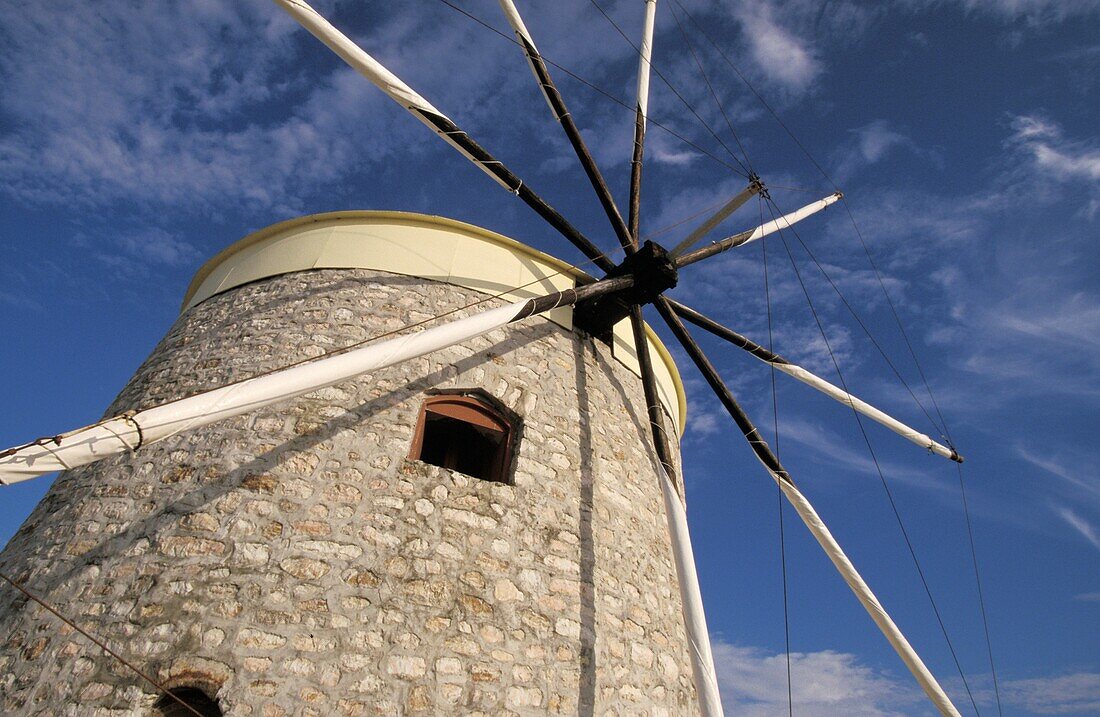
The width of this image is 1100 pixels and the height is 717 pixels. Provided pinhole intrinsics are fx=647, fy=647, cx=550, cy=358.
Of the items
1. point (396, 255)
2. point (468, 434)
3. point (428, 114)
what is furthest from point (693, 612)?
point (428, 114)

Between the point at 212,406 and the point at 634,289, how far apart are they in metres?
4.01

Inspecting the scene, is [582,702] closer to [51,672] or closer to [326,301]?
[51,672]

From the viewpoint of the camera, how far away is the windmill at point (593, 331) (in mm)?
3154

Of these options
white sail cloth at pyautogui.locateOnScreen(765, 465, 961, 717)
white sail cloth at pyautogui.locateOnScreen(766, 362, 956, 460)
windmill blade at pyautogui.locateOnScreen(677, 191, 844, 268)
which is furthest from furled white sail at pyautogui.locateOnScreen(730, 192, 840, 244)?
white sail cloth at pyautogui.locateOnScreen(765, 465, 961, 717)

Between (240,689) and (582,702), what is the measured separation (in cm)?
200

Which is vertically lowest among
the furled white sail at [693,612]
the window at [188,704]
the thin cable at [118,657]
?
the window at [188,704]

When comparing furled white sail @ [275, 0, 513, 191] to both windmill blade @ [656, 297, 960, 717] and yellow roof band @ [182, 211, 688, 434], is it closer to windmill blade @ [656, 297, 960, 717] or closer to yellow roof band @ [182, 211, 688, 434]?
yellow roof band @ [182, 211, 688, 434]

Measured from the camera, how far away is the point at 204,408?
3354mm

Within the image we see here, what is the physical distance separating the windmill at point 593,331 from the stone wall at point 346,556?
22.3 inches

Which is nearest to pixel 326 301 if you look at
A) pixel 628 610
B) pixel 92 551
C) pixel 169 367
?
pixel 169 367

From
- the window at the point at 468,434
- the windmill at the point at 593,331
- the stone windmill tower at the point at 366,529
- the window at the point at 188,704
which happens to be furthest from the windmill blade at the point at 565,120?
the window at the point at 188,704

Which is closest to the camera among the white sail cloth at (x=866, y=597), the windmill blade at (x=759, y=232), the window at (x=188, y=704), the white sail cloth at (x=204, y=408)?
the white sail cloth at (x=204, y=408)

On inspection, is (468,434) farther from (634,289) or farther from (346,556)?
(634,289)

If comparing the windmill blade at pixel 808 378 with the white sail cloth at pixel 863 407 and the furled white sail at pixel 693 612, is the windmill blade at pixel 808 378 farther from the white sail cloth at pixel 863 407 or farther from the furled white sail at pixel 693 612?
the furled white sail at pixel 693 612
